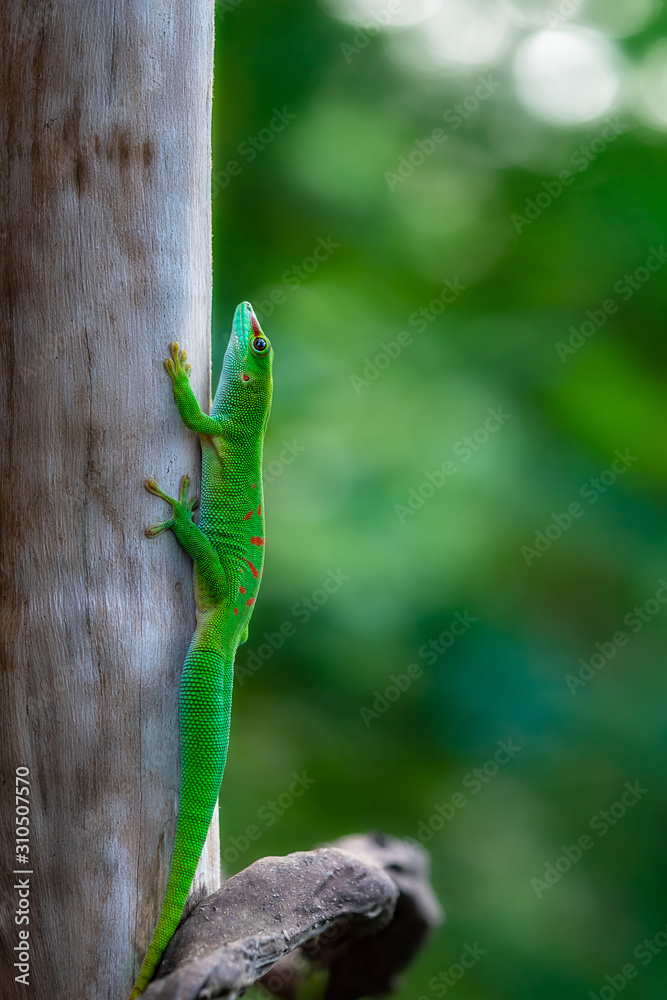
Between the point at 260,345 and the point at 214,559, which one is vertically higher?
the point at 260,345

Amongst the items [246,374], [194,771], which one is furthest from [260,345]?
[194,771]

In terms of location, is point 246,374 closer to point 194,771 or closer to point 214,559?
point 214,559

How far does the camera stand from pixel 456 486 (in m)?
4.41

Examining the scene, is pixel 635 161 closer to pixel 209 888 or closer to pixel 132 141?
pixel 132 141

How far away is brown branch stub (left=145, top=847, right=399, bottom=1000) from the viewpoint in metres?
1.33

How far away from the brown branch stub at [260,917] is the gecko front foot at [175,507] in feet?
2.43

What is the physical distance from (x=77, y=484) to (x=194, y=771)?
60cm

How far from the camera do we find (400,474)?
169 inches

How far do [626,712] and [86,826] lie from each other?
369 centimetres

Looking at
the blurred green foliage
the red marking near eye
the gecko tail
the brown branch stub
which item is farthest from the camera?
the blurred green foliage

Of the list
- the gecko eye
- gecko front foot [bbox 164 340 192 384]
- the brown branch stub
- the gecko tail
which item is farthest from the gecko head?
the brown branch stub

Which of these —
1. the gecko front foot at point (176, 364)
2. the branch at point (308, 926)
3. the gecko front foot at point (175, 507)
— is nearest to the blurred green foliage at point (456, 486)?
the branch at point (308, 926)

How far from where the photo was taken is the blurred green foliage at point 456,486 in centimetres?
419

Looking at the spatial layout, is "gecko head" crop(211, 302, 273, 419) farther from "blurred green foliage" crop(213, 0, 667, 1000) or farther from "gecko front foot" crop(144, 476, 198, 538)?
"blurred green foliage" crop(213, 0, 667, 1000)
